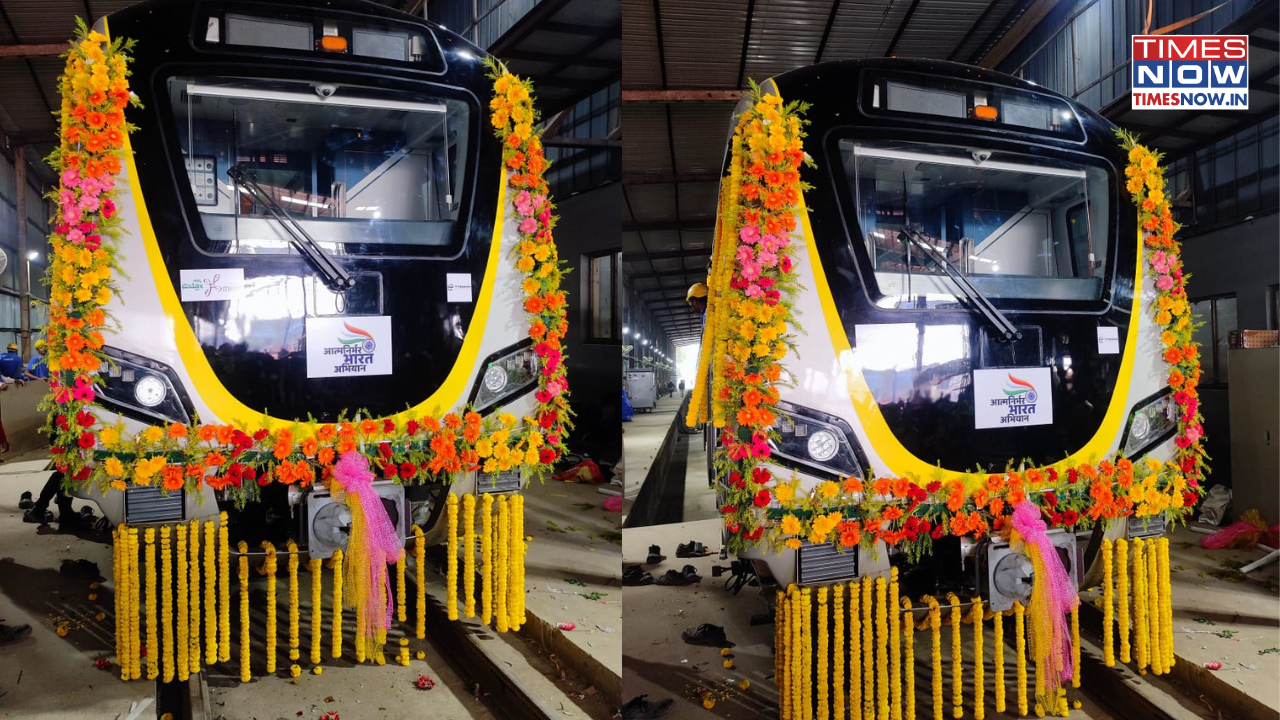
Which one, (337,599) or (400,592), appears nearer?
(337,599)

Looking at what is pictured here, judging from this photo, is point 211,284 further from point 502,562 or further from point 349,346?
point 502,562

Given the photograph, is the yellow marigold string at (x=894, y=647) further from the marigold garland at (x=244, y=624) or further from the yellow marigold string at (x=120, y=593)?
the yellow marigold string at (x=120, y=593)

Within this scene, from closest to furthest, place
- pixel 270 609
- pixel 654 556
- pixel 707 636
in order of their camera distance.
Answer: pixel 270 609 → pixel 707 636 → pixel 654 556

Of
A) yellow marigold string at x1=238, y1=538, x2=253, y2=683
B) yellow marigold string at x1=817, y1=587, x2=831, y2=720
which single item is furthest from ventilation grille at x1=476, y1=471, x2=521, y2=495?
yellow marigold string at x1=817, y1=587, x2=831, y2=720

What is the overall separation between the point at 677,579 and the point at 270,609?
198 centimetres

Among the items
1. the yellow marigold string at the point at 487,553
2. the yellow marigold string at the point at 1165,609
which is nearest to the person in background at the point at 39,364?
the yellow marigold string at the point at 487,553

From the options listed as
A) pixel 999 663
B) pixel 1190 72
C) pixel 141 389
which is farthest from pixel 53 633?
pixel 1190 72

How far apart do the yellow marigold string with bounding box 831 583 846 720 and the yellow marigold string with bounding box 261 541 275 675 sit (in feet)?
5.38

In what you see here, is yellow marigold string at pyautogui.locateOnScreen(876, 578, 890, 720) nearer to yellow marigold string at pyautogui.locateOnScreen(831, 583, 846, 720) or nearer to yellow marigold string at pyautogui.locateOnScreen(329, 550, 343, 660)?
yellow marigold string at pyautogui.locateOnScreen(831, 583, 846, 720)

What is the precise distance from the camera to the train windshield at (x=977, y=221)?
220 centimetres

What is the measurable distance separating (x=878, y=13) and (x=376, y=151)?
1779mm

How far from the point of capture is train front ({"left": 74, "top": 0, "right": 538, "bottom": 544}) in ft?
6.83

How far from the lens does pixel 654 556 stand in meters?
4.41

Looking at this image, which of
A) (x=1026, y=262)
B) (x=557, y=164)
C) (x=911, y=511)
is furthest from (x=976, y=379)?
(x=557, y=164)
